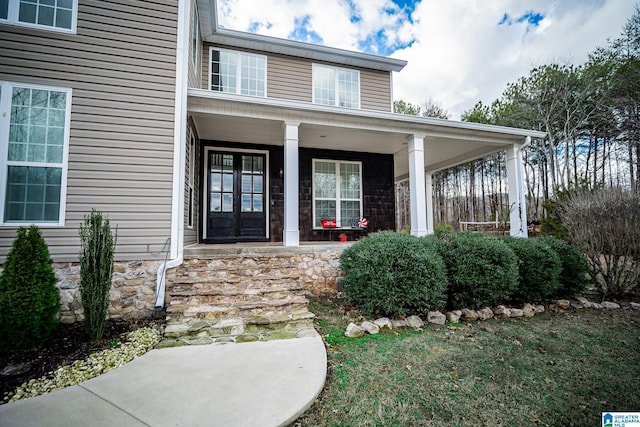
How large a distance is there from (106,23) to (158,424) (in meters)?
4.83

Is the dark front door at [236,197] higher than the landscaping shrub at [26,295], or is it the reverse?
the dark front door at [236,197]

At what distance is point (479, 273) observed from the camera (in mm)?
4066

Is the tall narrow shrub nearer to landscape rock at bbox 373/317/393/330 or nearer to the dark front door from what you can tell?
landscape rock at bbox 373/317/393/330

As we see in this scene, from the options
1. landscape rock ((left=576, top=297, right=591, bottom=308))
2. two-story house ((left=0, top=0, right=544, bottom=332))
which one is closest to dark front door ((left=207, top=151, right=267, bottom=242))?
two-story house ((left=0, top=0, right=544, bottom=332))

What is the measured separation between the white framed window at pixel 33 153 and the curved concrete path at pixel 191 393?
249 cm

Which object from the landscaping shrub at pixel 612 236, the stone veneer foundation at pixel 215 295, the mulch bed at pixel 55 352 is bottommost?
the mulch bed at pixel 55 352

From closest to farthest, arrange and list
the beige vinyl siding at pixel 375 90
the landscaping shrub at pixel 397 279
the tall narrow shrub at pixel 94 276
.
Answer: the tall narrow shrub at pixel 94 276, the landscaping shrub at pixel 397 279, the beige vinyl siding at pixel 375 90

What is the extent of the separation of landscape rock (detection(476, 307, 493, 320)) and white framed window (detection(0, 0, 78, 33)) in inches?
263

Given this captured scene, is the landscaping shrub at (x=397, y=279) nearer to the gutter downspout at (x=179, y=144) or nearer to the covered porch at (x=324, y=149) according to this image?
the covered porch at (x=324, y=149)

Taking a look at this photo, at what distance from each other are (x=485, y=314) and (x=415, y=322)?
1150 mm

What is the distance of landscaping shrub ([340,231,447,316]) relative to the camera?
3727 millimetres

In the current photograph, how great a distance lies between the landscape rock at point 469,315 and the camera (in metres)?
3.92

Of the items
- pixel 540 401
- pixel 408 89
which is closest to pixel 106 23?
pixel 540 401

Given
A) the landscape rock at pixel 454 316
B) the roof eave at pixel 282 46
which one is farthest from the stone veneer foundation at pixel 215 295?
the roof eave at pixel 282 46
